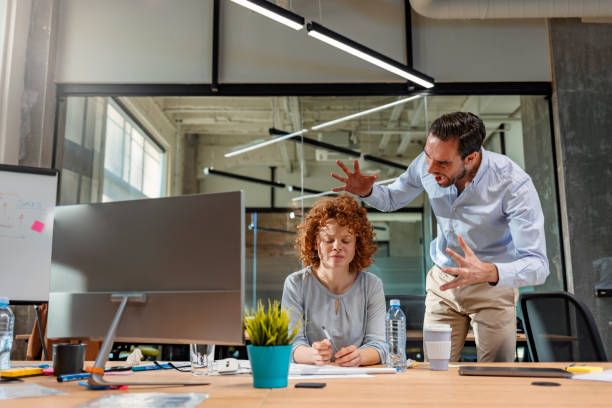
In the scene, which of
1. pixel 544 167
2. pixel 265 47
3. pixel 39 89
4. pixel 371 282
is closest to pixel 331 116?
pixel 265 47

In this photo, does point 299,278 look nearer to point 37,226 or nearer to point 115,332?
point 115,332

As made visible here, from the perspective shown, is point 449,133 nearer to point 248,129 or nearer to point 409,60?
point 409,60

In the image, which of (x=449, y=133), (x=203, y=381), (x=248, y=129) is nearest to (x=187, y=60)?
(x=248, y=129)

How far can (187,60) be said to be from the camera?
13.1ft

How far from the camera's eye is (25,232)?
1.85m

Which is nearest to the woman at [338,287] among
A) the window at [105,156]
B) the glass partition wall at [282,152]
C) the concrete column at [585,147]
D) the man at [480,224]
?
the man at [480,224]

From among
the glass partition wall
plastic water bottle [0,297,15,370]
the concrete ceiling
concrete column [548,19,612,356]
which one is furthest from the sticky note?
concrete column [548,19,612,356]

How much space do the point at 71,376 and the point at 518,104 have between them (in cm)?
388

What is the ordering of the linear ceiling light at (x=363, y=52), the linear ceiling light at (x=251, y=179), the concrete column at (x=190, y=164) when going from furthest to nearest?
the concrete column at (x=190, y=164) → the linear ceiling light at (x=251, y=179) → the linear ceiling light at (x=363, y=52)

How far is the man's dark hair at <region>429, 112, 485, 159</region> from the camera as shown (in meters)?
1.97

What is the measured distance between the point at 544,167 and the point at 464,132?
2440 millimetres

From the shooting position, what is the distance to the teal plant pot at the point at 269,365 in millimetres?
1172

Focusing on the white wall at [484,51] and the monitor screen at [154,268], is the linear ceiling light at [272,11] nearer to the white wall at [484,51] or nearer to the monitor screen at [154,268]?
the white wall at [484,51]

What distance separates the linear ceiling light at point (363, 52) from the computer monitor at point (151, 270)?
2211 millimetres
